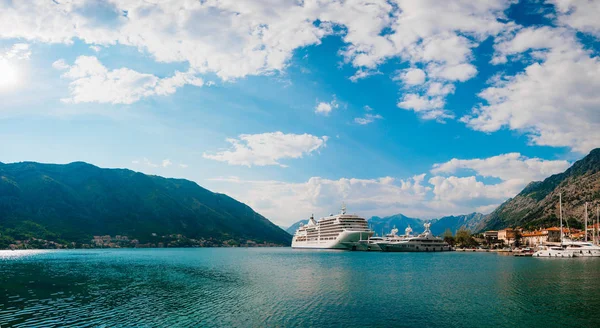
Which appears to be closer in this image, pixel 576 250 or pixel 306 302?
pixel 306 302

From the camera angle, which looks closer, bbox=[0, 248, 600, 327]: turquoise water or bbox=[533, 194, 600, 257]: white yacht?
bbox=[0, 248, 600, 327]: turquoise water

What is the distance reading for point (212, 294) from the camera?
2269 inches

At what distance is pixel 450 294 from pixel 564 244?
13443 cm

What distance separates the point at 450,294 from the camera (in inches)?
2232

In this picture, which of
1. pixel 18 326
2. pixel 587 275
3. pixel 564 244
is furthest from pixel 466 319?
A: pixel 564 244

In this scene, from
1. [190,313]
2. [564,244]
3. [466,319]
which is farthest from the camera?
[564,244]

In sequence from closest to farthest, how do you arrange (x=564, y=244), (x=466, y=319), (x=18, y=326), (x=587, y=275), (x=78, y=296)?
(x=18, y=326) < (x=466, y=319) < (x=78, y=296) < (x=587, y=275) < (x=564, y=244)

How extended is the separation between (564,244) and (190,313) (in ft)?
552

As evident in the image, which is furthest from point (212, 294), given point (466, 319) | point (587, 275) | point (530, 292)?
point (587, 275)

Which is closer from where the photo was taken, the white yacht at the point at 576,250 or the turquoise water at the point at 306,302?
the turquoise water at the point at 306,302

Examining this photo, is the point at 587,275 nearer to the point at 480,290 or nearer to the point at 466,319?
the point at 480,290

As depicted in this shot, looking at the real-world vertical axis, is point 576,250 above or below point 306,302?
below

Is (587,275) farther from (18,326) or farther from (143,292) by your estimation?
(18,326)

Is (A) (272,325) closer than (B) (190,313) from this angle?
Yes
